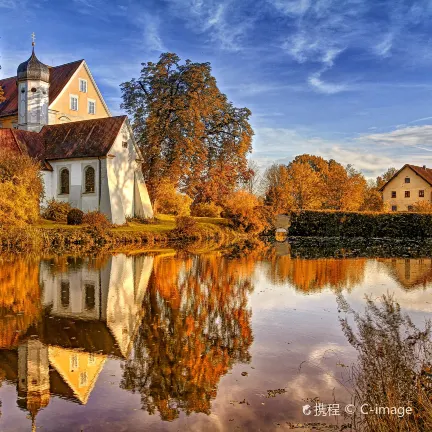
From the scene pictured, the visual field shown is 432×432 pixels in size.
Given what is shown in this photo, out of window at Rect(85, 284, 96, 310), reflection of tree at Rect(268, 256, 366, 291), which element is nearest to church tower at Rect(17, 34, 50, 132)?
reflection of tree at Rect(268, 256, 366, 291)

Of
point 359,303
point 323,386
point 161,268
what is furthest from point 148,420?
point 161,268

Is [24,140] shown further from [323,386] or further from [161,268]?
[323,386]

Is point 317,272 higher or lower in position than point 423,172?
lower

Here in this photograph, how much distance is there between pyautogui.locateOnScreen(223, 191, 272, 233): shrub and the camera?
41.2 meters

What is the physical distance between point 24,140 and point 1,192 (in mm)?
12448

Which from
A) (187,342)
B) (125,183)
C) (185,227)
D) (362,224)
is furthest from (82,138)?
(187,342)

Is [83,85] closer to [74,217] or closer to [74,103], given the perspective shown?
[74,103]

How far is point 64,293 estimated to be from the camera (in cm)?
1253

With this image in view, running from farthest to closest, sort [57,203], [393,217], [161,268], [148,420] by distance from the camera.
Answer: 1. [393,217]
2. [57,203]
3. [161,268]
4. [148,420]

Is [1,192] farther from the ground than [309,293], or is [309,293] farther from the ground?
[1,192]

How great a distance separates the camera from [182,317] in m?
9.69

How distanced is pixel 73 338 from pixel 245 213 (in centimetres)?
3345

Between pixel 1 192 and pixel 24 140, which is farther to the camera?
pixel 24 140

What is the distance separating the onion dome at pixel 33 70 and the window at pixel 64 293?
3122cm
